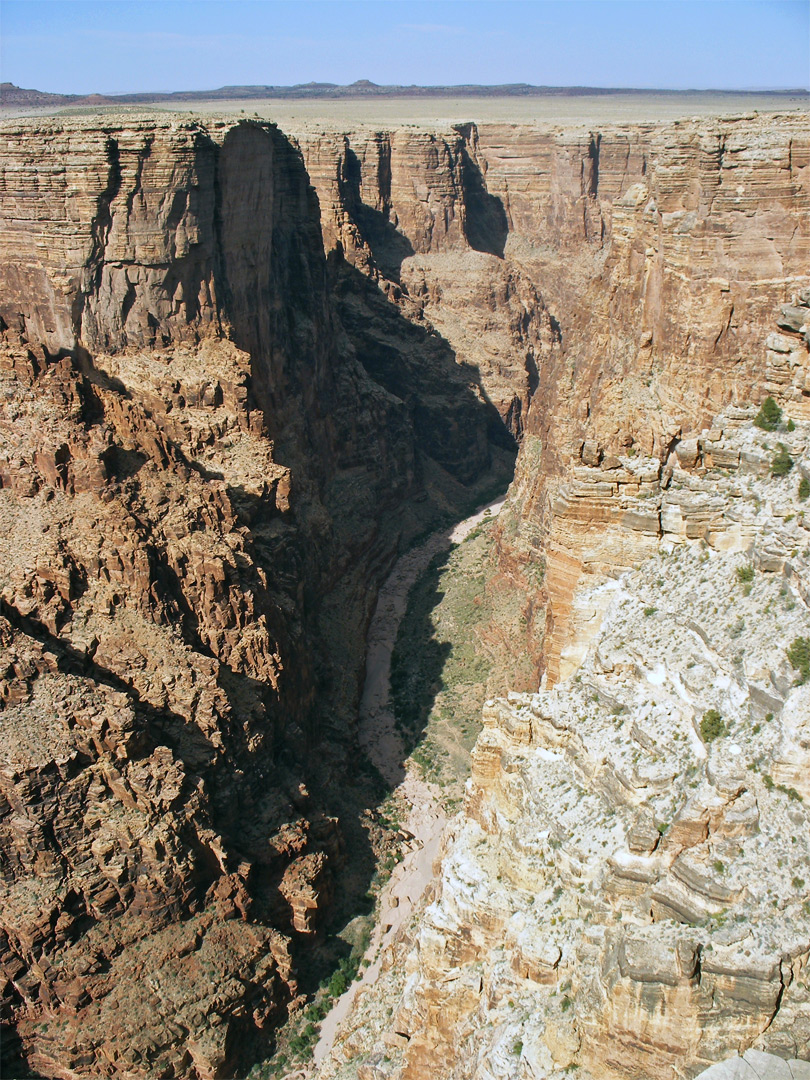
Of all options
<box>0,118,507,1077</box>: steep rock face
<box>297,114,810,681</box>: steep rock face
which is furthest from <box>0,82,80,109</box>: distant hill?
<box>0,118,507,1077</box>: steep rock face

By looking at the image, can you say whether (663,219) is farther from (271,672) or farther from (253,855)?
(253,855)

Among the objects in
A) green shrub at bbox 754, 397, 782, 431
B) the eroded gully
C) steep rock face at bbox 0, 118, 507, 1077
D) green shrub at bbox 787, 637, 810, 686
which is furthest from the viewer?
the eroded gully

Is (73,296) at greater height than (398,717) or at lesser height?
greater

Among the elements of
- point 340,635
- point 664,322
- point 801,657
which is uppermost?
point 664,322

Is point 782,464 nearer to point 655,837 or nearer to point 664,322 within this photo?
point 655,837

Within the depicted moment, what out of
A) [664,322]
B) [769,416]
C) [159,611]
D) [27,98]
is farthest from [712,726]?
[27,98]

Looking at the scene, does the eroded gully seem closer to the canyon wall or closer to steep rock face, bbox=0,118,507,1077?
steep rock face, bbox=0,118,507,1077

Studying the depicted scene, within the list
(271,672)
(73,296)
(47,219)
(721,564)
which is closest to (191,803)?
(271,672)
